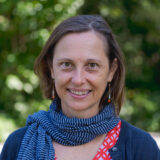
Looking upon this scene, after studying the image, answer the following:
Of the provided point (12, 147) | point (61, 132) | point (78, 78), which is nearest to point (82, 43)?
point (78, 78)

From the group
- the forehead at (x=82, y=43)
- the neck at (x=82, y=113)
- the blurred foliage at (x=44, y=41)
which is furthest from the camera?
the blurred foliage at (x=44, y=41)

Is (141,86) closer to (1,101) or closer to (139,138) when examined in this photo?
(1,101)

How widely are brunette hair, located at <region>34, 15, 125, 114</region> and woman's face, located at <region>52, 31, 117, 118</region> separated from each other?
0.04 m

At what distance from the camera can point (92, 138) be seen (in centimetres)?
186

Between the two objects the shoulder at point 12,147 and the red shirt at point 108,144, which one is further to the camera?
the shoulder at point 12,147

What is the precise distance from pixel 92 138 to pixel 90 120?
106 millimetres

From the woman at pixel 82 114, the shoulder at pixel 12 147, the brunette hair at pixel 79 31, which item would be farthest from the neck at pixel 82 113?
the shoulder at pixel 12 147

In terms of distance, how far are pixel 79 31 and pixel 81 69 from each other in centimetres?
22

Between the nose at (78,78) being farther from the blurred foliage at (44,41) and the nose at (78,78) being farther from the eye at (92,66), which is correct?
the blurred foliage at (44,41)

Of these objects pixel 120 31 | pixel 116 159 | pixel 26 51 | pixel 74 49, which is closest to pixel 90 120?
pixel 116 159

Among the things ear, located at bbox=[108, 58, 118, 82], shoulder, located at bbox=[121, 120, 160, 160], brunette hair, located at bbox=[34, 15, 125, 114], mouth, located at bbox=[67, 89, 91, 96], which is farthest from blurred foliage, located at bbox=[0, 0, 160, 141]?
shoulder, located at bbox=[121, 120, 160, 160]

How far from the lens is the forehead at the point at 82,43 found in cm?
175

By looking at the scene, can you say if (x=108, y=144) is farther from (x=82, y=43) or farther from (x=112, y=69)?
(x=82, y=43)

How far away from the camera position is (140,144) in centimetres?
181
